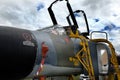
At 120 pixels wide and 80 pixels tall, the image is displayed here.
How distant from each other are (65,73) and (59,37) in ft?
3.51

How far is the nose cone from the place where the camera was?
5.72 metres

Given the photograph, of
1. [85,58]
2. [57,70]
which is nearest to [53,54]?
[57,70]

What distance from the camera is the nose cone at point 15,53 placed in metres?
5.72

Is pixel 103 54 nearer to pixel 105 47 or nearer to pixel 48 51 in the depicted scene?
pixel 105 47

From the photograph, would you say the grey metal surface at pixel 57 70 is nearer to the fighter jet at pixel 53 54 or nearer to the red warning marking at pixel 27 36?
the fighter jet at pixel 53 54

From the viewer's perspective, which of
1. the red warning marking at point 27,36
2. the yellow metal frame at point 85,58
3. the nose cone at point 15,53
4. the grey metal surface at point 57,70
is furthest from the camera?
the yellow metal frame at point 85,58

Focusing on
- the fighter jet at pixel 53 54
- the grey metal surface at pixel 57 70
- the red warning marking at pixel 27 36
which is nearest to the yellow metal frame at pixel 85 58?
the fighter jet at pixel 53 54

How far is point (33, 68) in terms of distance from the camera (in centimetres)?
632

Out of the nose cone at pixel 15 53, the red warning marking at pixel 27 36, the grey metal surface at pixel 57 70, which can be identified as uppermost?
the red warning marking at pixel 27 36

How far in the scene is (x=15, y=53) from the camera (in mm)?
5836

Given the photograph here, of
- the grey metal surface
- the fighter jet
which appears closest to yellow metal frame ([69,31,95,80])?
the fighter jet

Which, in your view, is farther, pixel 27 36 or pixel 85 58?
pixel 85 58

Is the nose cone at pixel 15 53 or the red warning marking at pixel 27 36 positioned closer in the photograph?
the nose cone at pixel 15 53

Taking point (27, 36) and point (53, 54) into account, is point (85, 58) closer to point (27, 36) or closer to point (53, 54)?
point (53, 54)
